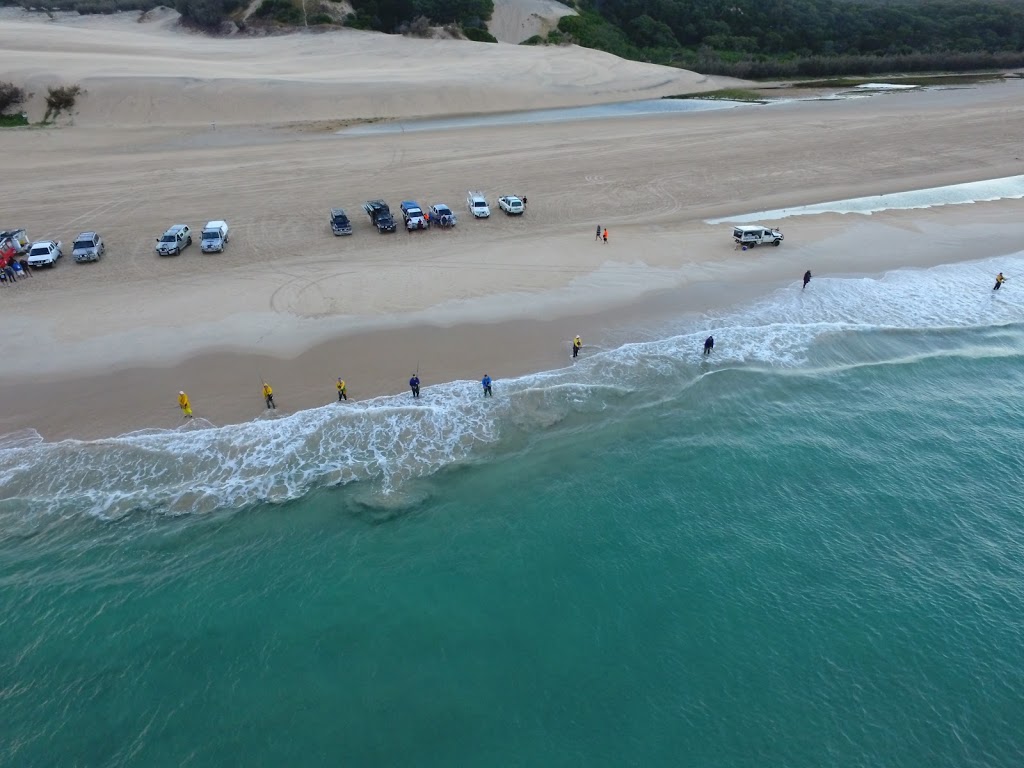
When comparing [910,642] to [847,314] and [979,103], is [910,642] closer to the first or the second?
[847,314]

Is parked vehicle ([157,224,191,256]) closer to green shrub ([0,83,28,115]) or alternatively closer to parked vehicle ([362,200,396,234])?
parked vehicle ([362,200,396,234])

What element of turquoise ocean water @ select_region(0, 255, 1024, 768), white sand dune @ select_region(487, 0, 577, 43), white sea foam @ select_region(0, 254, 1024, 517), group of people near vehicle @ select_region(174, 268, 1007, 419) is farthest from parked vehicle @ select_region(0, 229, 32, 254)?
white sand dune @ select_region(487, 0, 577, 43)

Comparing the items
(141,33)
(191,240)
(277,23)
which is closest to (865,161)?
(191,240)

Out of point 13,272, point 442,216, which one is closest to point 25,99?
point 13,272

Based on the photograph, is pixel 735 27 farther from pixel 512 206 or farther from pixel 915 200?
pixel 512 206

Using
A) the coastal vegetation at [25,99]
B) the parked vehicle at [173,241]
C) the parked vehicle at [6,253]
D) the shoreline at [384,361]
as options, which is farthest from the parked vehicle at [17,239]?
the coastal vegetation at [25,99]

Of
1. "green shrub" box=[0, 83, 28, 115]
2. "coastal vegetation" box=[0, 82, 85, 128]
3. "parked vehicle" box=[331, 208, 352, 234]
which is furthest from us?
"green shrub" box=[0, 83, 28, 115]

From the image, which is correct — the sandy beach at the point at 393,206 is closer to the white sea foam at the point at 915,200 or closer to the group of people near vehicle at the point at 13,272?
the group of people near vehicle at the point at 13,272
